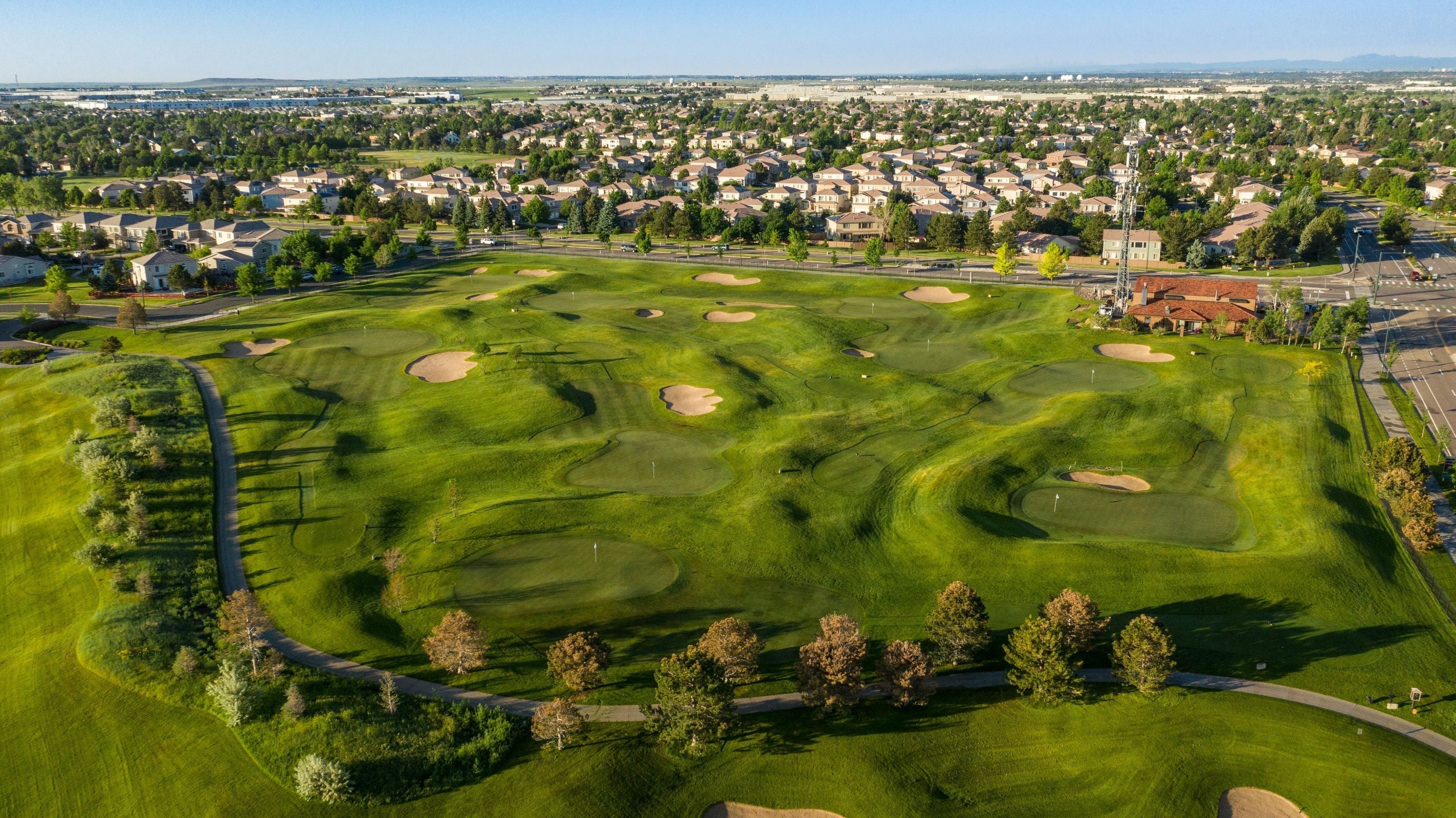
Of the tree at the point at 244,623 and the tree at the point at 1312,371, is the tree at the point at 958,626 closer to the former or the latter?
the tree at the point at 244,623

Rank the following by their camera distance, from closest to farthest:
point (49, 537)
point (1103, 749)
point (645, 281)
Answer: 1. point (1103, 749)
2. point (49, 537)
3. point (645, 281)

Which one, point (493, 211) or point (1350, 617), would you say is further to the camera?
point (493, 211)

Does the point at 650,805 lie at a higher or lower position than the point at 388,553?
lower

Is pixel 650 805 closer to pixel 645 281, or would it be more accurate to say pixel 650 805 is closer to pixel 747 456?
pixel 747 456

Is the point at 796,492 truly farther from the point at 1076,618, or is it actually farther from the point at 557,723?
the point at 557,723

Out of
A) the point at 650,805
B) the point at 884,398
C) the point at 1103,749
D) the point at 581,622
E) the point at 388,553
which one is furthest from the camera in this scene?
the point at 884,398

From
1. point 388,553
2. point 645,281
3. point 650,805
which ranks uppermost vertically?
point 645,281

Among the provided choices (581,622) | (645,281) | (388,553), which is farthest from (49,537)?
(645,281)
